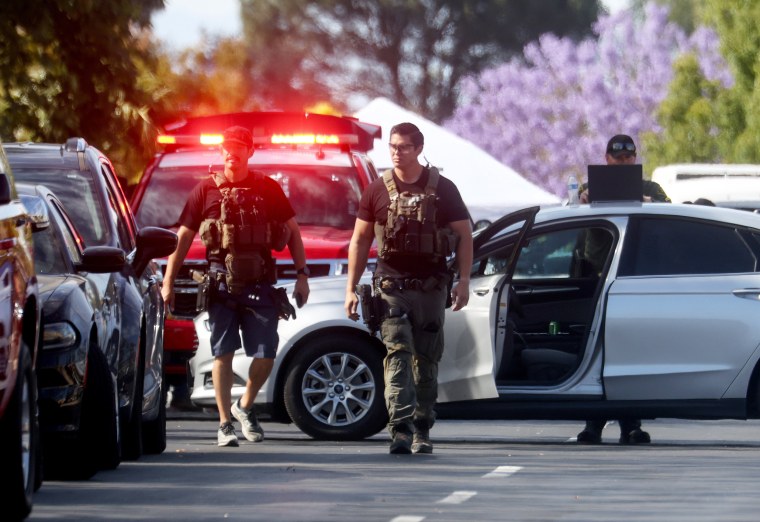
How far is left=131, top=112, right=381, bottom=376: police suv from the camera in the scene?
594 inches

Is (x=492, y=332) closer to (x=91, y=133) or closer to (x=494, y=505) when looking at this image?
(x=494, y=505)

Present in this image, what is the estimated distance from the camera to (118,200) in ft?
38.5

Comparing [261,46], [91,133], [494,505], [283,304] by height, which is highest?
[261,46]

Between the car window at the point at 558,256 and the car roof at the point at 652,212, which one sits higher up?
the car roof at the point at 652,212

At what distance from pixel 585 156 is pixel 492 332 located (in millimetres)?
65216

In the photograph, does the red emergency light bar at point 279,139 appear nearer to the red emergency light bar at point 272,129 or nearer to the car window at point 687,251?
the red emergency light bar at point 272,129

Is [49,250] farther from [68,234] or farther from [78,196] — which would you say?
[78,196]

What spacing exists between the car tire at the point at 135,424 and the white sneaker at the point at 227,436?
3.26 feet

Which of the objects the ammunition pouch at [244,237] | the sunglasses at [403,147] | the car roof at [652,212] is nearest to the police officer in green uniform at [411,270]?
the sunglasses at [403,147]

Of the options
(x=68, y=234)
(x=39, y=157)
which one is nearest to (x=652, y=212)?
(x=39, y=157)

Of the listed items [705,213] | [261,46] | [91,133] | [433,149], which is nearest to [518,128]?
[261,46]

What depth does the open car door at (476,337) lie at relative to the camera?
12.0 meters

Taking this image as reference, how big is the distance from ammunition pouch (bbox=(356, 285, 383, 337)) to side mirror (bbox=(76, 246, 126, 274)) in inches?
76.6

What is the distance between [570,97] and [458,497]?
225ft
